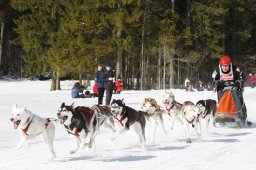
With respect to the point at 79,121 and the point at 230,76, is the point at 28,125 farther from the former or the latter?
the point at 230,76

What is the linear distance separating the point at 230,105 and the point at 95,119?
4.70 m

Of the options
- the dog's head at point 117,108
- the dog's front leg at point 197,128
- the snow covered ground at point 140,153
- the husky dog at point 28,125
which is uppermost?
the dog's head at point 117,108

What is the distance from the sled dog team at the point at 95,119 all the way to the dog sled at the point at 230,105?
1.43 ft

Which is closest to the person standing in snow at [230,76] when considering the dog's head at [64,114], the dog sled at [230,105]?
the dog sled at [230,105]

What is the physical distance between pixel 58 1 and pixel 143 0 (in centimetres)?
703

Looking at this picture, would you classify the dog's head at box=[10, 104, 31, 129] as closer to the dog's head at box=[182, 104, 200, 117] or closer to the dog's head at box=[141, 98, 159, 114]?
the dog's head at box=[141, 98, 159, 114]

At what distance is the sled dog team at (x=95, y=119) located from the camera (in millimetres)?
6402

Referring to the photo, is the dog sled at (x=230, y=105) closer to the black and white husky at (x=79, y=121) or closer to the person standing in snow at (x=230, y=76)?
the person standing in snow at (x=230, y=76)

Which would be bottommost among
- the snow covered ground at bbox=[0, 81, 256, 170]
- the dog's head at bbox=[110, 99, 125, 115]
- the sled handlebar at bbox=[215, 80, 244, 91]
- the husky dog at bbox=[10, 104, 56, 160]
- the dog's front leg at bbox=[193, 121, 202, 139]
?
the snow covered ground at bbox=[0, 81, 256, 170]

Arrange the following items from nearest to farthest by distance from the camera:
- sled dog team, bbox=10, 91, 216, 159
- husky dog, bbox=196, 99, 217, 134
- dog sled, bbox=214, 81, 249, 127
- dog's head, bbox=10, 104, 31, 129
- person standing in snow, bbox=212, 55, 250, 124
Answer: dog's head, bbox=10, 104, 31, 129 → sled dog team, bbox=10, 91, 216, 159 → husky dog, bbox=196, 99, 217, 134 → dog sled, bbox=214, 81, 249, 127 → person standing in snow, bbox=212, 55, 250, 124

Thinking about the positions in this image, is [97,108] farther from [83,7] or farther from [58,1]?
[58,1]

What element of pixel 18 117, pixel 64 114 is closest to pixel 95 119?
pixel 64 114

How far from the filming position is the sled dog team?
640cm

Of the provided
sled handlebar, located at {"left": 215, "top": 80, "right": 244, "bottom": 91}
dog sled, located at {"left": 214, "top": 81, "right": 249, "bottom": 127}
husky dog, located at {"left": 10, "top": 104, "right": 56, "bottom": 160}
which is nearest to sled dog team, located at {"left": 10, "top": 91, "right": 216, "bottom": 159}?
husky dog, located at {"left": 10, "top": 104, "right": 56, "bottom": 160}
